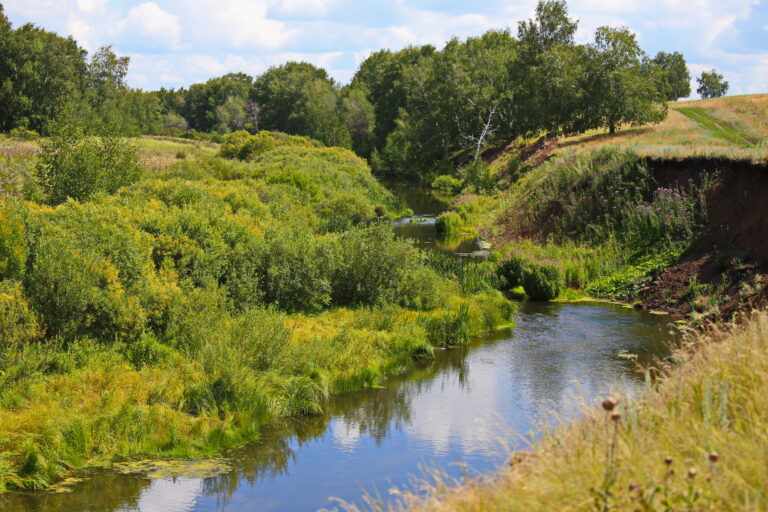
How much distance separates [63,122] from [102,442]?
19.9 m

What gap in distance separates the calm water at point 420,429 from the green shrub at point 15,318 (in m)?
4.08

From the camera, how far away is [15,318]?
1545cm

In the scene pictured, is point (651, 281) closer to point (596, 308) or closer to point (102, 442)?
point (596, 308)

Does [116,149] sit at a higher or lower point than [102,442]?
higher

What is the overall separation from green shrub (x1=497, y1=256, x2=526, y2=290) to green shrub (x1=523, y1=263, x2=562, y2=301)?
0.25 meters

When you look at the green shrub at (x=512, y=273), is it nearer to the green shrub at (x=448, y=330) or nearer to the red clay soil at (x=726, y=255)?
the red clay soil at (x=726, y=255)

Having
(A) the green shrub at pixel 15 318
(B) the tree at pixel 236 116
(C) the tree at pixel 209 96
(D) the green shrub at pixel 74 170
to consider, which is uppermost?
(C) the tree at pixel 209 96

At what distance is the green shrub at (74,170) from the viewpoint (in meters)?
27.9

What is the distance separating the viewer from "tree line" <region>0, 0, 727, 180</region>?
204ft

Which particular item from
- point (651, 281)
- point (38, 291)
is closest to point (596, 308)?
point (651, 281)

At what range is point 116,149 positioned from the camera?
31125mm

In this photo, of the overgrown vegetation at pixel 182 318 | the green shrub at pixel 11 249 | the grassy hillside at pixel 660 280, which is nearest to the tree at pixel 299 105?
the grassy hillside at pixel 660 280

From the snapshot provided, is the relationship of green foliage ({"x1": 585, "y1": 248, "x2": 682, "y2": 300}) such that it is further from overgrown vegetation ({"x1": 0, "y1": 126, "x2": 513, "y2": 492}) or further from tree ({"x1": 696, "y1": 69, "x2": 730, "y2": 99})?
tree ({"x1": 696, "y1": 69, "x2": 730, "y2": 99})

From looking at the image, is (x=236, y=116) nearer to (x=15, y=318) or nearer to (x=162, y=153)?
(x=162, y=153)
